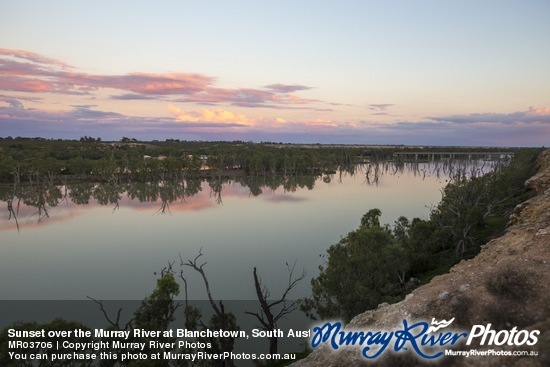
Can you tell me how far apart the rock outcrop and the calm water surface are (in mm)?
13386

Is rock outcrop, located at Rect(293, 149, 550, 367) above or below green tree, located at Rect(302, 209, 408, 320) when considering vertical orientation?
above

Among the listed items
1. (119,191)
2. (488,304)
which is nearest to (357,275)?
(488,304)

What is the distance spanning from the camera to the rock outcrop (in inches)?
354

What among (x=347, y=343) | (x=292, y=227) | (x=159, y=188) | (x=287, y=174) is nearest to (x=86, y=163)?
(x=159, y=188)

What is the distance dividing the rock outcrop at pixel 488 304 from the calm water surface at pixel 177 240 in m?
13.4

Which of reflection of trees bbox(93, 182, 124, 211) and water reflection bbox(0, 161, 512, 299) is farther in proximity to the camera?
reflection of trees bbox(93, 182, 124, 211)

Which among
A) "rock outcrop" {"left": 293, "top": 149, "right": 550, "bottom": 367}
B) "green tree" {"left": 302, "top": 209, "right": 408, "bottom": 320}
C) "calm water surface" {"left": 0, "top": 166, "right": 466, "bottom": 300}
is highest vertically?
"rock outcrop" {"left": 293, "top": 149, "right": 550, "bottom": 367}

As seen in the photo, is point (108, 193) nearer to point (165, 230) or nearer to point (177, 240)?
point (165, 230)

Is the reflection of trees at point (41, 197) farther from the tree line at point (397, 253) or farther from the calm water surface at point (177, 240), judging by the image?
the tree line at point (397, 253)

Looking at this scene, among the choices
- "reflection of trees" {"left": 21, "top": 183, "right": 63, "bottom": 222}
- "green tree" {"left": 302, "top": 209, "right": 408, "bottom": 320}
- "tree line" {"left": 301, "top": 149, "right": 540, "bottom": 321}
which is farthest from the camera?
"reflection of trees" {"left": 21, "top": 183, "right": 63, "bottom": 222}

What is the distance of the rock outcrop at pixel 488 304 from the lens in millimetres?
9000

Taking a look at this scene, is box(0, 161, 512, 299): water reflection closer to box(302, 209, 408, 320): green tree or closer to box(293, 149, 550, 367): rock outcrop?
box(302, 209, 408, 320): green tree

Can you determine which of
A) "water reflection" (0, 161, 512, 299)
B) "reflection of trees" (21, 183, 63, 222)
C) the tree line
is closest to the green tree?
the tree line

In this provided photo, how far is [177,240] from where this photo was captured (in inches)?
1481
